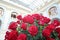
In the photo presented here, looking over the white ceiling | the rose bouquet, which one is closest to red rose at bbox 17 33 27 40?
the rose bouquet

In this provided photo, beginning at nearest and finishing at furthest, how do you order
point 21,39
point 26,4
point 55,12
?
point 21,39 < point 55,12 < point 26,4

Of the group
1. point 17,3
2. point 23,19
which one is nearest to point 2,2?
point 17,3

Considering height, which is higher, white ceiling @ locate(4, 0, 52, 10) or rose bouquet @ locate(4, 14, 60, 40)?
white ceiling @ locate(4, 0, 52, 10)

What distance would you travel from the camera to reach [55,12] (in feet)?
11.1

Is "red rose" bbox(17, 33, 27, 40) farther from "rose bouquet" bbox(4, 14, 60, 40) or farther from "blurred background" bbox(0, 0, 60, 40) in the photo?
"blurred background" bbox(0, 0, 60, 40)

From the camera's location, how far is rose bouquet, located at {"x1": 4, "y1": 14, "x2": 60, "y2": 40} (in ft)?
2.16

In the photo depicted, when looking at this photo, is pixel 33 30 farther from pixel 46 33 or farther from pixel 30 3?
pixel 30 3

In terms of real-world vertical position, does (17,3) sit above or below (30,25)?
above

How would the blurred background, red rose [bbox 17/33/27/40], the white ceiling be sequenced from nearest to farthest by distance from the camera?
red rose [bbox 17/33/27/40]
the blurred background
the white ceiling

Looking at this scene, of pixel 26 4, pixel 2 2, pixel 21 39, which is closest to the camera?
pixel 21 39

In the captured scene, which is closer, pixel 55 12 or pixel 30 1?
pixel 55 12

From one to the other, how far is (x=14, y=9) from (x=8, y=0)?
37 centimetres

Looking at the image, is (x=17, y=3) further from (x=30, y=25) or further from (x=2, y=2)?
(x=30, y=25)

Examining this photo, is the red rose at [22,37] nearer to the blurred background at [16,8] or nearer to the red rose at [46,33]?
the red rose at [46,33]
